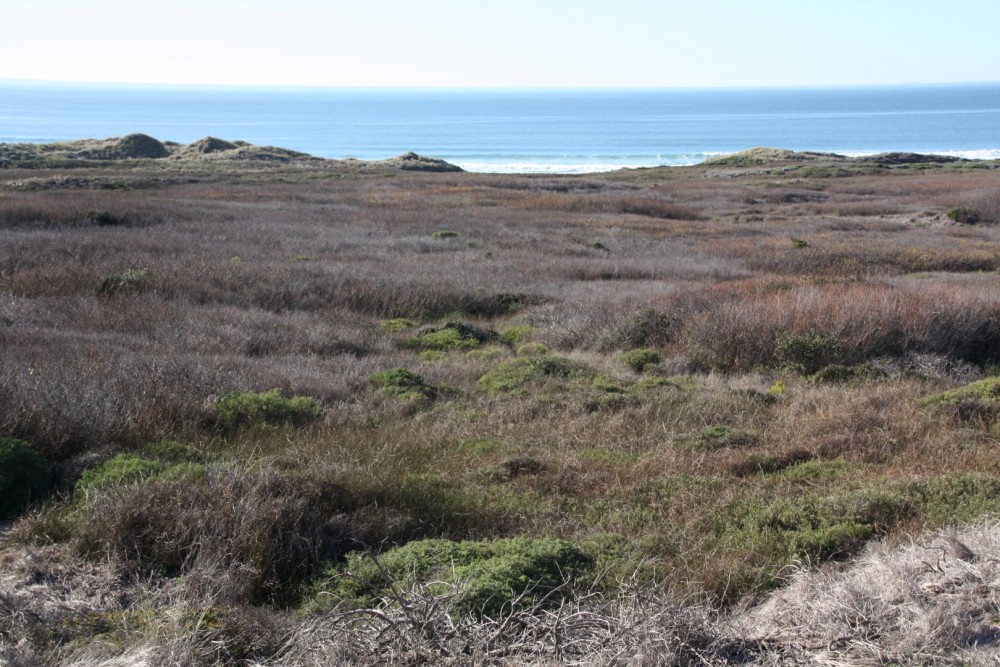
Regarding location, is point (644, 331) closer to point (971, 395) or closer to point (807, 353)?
point (807, 353)

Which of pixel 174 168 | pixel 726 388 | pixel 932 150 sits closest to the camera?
pixel 726 388

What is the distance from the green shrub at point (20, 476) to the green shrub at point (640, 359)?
746cm

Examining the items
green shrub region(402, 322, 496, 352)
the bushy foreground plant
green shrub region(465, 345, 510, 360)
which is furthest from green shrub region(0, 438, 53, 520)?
green shrub region(402, 322, 496, 352)

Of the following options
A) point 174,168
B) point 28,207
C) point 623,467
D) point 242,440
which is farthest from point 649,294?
point 174,168

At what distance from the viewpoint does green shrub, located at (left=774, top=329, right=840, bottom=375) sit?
11.1 meters

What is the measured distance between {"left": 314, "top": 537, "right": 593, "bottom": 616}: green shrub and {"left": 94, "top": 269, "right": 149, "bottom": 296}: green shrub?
10676 millimetres

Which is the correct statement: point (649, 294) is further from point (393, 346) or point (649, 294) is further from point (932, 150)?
point (932, 150)

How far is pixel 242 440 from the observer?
7141 mm

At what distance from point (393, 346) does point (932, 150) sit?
118405mm

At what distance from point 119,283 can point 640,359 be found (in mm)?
9095

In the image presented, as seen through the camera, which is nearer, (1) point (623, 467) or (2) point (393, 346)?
(1) point (623, 467)

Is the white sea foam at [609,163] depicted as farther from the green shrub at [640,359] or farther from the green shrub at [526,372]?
the green shrub at [526,372]

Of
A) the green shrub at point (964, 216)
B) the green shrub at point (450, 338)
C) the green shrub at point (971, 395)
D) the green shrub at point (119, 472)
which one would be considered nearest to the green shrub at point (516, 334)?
the green shrub at point (450, 338)

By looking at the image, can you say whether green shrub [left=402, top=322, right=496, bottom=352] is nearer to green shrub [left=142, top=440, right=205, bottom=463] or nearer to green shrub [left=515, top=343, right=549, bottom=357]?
green shrub [left=515, top=343, right=549, bottom=357]
